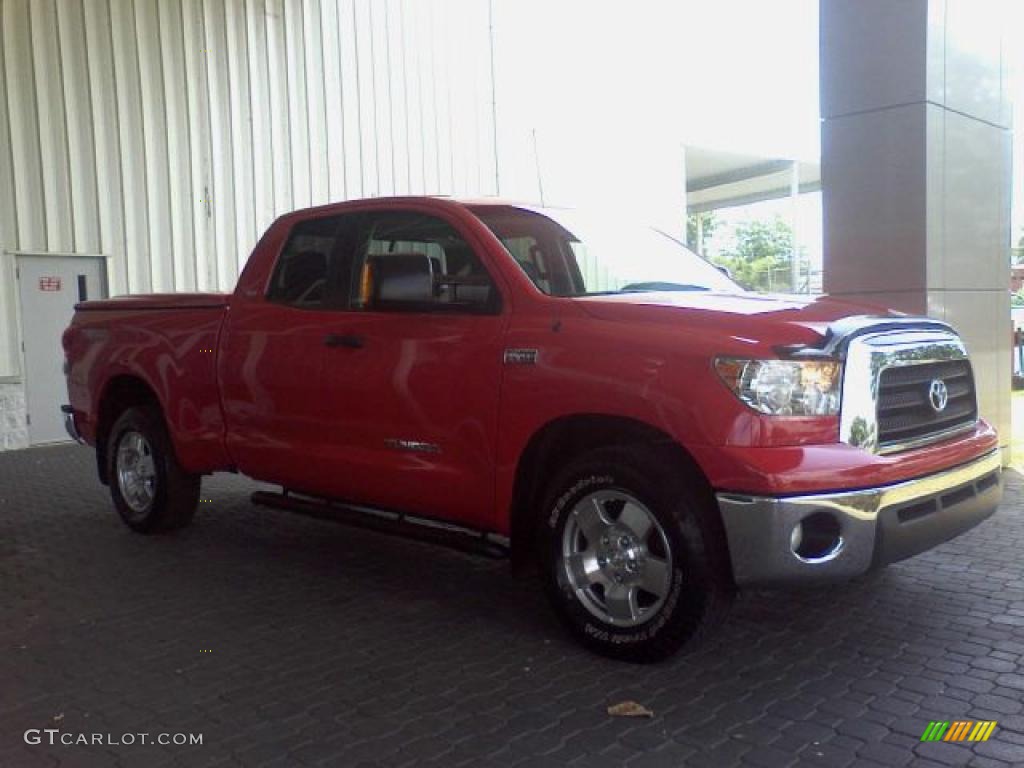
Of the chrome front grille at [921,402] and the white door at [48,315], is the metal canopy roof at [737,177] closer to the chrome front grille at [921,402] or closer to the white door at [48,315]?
the white door at [48,315]

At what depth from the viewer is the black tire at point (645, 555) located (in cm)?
364

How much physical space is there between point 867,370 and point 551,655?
176cm

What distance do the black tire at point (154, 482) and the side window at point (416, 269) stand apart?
2066 millimetres

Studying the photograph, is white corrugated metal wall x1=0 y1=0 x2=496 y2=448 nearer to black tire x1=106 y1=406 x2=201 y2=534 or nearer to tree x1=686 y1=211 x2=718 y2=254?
black tire x1=106 y1=406 x2=201 y2=534

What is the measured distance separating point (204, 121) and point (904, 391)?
1078 cm

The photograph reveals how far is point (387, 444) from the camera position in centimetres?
462

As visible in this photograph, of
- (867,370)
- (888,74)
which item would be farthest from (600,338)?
(888,74)

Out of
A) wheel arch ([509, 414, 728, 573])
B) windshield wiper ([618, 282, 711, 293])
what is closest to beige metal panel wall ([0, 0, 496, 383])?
windshield wiper ([618, 282, 711, 293])

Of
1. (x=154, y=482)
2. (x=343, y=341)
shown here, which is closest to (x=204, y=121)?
(x=154, y=482)

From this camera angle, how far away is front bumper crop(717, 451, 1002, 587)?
3414 mm

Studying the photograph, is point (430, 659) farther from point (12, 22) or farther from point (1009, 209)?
point (12, 22)

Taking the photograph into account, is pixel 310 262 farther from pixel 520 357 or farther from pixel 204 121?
pixel 204 121

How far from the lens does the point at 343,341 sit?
4801mm

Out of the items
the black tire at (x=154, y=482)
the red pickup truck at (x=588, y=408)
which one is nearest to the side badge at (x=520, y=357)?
the red pickup truck at (x=588, y=408)
